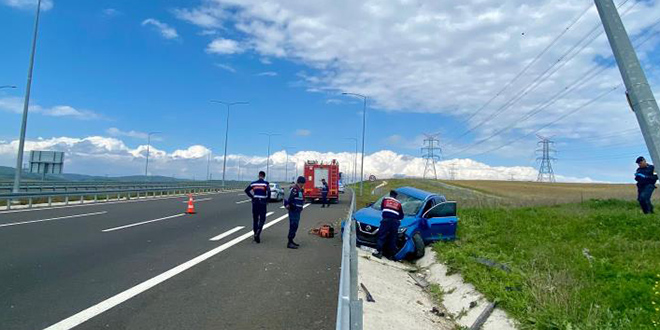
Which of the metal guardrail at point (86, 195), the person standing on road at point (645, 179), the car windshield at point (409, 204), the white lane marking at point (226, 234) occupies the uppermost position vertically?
the person standing on road at point (645, 179)

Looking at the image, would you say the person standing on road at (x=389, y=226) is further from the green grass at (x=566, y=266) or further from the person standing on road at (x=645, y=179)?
the person standing on road at (x=645, y=179)

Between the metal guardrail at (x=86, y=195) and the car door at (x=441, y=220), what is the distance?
1582 centimetres

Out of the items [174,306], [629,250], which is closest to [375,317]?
[174,306]

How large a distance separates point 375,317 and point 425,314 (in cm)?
136

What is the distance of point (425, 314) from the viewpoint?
7281mm

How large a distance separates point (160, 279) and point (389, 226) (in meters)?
5.16

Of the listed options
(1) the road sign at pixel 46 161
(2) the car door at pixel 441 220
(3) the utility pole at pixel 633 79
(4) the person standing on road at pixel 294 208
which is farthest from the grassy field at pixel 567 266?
(1) the road sign at pixel 46 161

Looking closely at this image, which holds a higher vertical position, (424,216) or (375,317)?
(424,216)

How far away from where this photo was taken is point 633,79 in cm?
339

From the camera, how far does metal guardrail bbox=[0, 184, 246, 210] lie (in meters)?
18.7

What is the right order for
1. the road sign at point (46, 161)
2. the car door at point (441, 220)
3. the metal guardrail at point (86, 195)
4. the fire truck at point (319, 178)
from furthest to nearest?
the fire truck at point (319, 178) < the road sign at point (46, 161) < the metal guardrail at point (86, 195) < the car door at point (441, 220)

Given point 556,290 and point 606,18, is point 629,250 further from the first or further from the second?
point 606,18

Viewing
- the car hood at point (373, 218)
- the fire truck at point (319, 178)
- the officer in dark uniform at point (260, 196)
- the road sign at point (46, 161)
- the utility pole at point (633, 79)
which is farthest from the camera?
the fire truck at point (319, 178)

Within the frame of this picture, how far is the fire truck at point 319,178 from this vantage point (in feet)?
109
